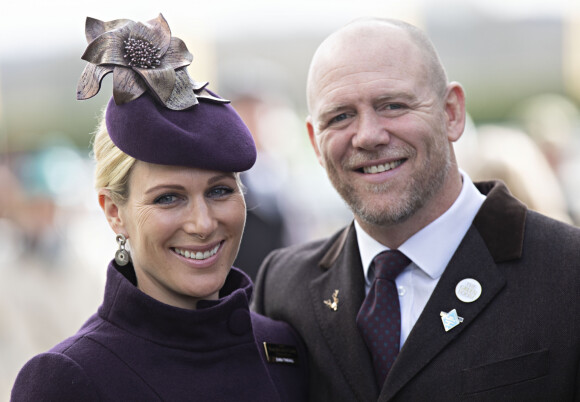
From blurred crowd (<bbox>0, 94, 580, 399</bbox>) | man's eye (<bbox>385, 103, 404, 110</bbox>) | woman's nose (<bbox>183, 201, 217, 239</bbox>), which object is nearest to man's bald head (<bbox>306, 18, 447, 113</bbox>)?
man's eye (<bbox>385, 103, 404, 110</bbox>)

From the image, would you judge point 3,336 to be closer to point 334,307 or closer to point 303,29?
point 334,307

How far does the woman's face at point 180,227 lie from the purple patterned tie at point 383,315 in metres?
0.55

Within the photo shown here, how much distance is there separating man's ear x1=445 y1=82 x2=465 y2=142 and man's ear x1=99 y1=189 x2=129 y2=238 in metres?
1.31

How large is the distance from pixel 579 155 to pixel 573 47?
12.2 feet

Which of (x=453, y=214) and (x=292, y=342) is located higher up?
(x=453, y=214)

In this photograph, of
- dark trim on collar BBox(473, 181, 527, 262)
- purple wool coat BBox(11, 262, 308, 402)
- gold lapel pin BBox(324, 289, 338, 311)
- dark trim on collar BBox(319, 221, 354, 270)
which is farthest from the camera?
dark trim on collar BBox(319, 221, 354, 270)

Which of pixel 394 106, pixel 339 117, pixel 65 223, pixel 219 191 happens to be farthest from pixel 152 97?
pixel 65 223

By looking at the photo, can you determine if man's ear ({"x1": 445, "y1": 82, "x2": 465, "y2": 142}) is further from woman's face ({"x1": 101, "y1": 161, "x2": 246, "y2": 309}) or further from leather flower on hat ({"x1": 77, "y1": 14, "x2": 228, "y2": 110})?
leather flower on hat ({"x1": 77, "y1": 14, "x2": 228, "y2": 110})

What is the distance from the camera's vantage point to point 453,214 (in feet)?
9.53

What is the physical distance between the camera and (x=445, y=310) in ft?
8.78

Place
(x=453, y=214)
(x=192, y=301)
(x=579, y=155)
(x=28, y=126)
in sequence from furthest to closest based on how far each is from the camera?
(x=28, y=126), (x=579, y=155), (x=453, y=214), (x=192, y=301)

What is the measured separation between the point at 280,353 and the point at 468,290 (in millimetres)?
721

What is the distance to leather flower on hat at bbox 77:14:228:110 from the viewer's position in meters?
2.42

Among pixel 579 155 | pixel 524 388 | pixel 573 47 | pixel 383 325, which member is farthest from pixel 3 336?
pixel 573 47
